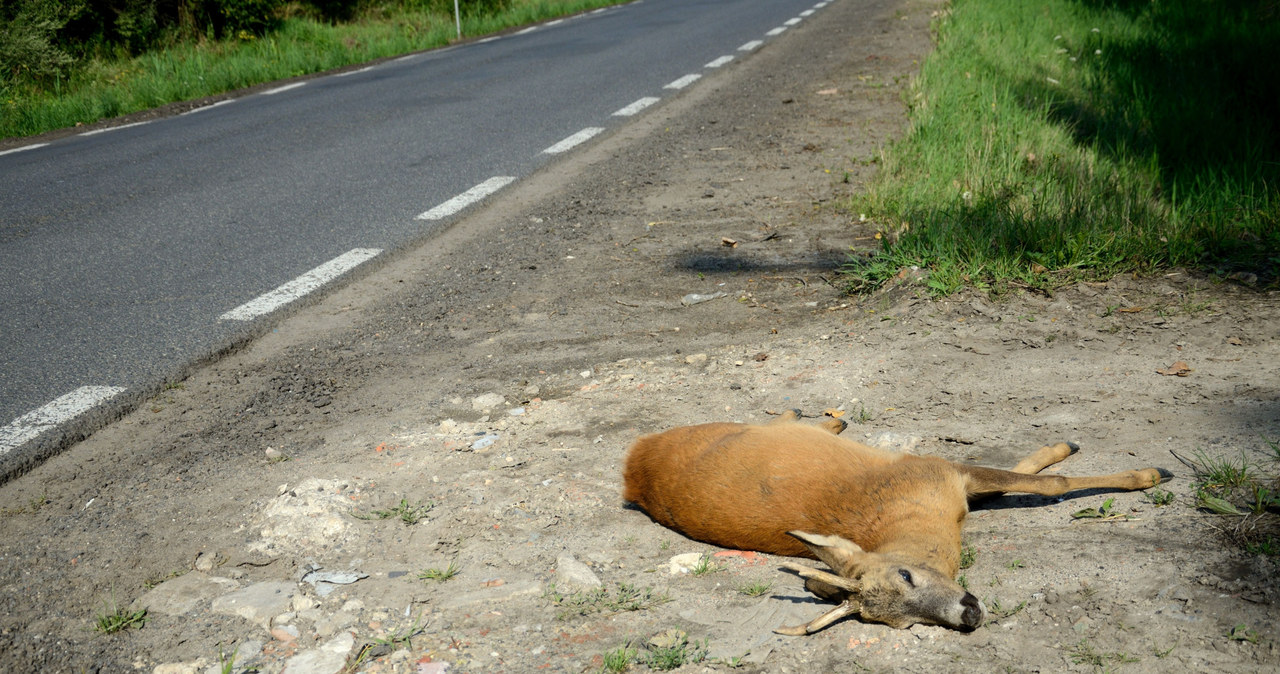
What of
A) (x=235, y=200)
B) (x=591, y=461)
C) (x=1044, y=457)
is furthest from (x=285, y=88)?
(x=1044, y=457)

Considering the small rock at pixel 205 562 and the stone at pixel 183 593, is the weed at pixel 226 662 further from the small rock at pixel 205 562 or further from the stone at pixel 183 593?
the small rock at pixel 205 562

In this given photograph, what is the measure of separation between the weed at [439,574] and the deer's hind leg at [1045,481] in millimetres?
1521

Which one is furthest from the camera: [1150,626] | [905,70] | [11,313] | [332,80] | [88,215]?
[332,80]

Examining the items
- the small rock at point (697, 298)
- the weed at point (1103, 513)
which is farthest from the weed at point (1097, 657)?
the small rock at point (697, 298)

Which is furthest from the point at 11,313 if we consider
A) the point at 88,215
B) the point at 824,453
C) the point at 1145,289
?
the point at 1145,289

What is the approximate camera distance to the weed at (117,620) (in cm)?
266

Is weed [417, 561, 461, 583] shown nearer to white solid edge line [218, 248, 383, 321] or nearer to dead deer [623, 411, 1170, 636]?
dead deer [623, 411, 1170, 636]

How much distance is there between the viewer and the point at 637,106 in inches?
389

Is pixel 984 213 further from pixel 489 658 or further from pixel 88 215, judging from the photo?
pixel 88 215

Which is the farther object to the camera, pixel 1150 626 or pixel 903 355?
pixel 903 355

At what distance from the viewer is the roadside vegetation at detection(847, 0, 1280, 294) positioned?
463 centimetres

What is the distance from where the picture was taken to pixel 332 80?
12.5 meters

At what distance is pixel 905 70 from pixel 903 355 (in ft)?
25.1

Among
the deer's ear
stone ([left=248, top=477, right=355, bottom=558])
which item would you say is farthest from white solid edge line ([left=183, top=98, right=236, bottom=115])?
the deer's ear
